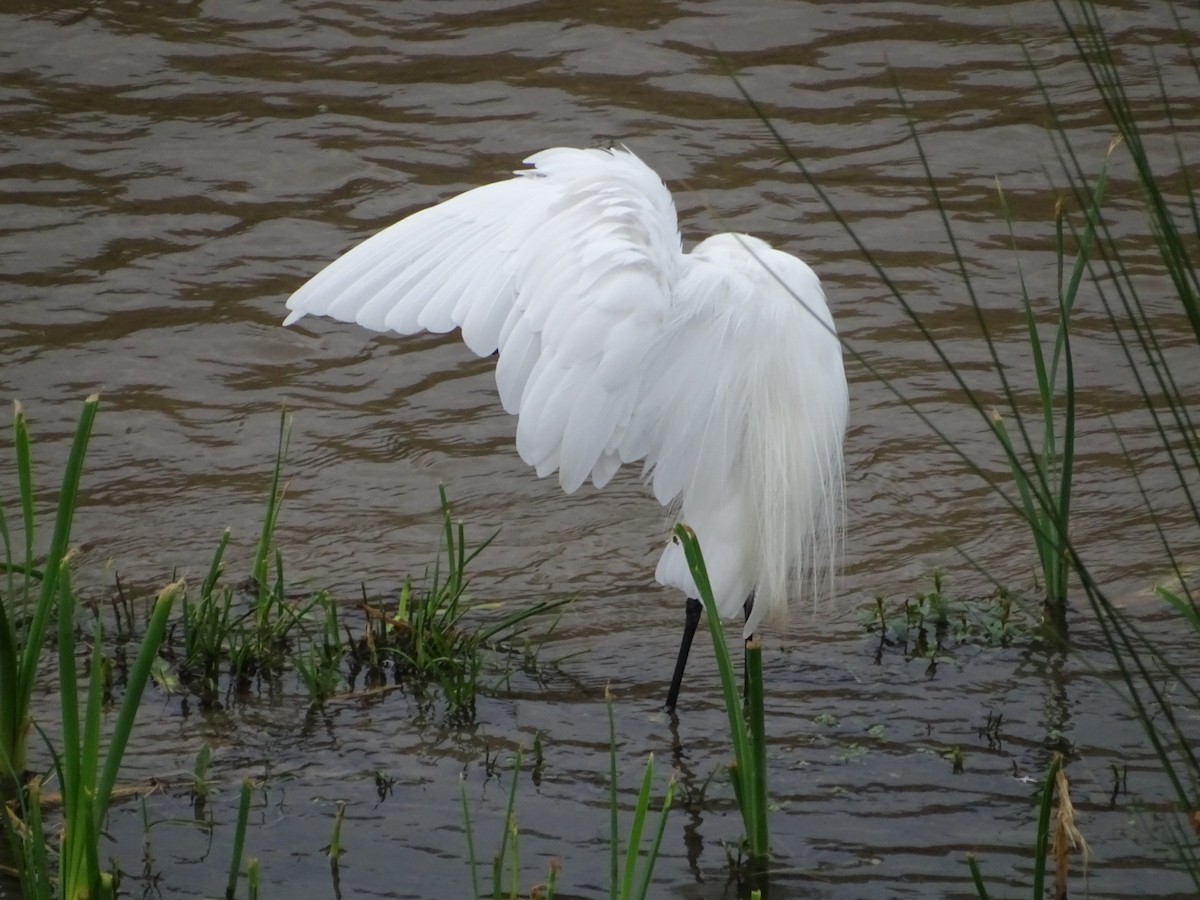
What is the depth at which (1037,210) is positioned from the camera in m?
5.76

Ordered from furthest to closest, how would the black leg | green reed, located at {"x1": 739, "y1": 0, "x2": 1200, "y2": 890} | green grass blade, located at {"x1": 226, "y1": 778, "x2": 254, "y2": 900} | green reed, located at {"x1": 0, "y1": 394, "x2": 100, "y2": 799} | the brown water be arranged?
the black leg
the brown water
green reed, located at {"x1": 0, "y1": 394, "x2": 100, "y2": 799}
green grass blade, located at {"x1": 226, "y1": 778, "x2": 254, "y2": 900}
green reed, located at {"x1": 739, "y1": 0, "x2": 1200, "y2": 890}

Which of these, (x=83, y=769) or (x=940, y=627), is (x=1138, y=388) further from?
(x=83, y=769)

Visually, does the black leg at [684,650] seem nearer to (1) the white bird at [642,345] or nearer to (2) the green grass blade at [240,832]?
(1) the white bird at [642,345]

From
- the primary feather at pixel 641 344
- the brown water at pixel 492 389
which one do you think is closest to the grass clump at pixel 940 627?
the brown water at pixel 492 389

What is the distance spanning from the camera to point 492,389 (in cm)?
498

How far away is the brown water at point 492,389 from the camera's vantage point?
2.68 meters

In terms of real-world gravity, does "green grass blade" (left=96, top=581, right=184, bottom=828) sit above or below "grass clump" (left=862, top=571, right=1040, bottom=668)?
above

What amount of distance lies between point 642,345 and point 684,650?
0.76 meters

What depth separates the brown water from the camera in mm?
2682

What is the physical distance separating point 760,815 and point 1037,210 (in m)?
4.10

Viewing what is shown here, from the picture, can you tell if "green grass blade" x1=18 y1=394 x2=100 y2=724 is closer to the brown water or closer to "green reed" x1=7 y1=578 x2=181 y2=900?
"green reed" x1=7 y1=578 x2=181 y2=900

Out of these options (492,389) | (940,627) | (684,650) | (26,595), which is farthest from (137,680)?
(492,389)

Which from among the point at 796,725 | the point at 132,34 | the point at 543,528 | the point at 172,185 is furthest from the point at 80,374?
the point at 796,725

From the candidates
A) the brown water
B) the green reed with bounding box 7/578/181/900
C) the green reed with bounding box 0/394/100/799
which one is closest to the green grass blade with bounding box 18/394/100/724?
the green reed with bounding box 0/394/100/799
